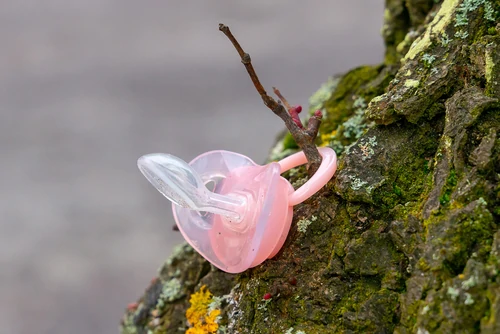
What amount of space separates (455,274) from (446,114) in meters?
0.23

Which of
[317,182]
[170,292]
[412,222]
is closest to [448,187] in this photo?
[412,222]

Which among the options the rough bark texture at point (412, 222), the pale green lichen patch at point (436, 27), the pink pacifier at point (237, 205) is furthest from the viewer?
the pale green lichen patch at point (436, 27)

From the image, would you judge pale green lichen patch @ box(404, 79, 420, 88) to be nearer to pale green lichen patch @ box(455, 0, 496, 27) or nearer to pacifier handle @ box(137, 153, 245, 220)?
pale green lichen patch @ box(455, 0, 496, 27)

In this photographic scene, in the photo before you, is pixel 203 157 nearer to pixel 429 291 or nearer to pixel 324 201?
pixel 324 201

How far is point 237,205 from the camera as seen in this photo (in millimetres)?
836

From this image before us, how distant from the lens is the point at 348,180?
830mm

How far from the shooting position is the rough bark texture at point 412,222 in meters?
0.67

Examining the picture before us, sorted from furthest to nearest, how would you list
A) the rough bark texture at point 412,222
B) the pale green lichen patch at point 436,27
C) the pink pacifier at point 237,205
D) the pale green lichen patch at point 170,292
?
the pale green lichen patch at point 170,292, the pale green lichen patch at point 436,27, the pink pacifier at point 237,205, the rough bark texture at point 412,222

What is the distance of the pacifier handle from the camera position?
81 centimetres

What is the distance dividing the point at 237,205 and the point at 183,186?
0.27 ft

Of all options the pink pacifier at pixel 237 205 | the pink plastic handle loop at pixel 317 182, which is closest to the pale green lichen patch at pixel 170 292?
the pink pacifier at pixel 237 205

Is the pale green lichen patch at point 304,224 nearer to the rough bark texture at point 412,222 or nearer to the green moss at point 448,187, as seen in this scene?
the rough bark texture at point 412,222

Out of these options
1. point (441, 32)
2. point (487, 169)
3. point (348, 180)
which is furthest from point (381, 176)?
point (441, 32)

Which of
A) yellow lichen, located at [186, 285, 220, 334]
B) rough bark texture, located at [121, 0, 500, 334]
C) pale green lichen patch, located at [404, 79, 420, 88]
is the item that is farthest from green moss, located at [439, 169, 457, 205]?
yellow lichen, located at [186, 285, 220, 334]
